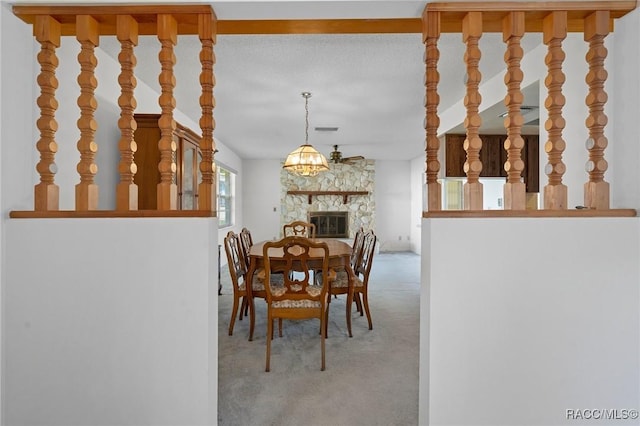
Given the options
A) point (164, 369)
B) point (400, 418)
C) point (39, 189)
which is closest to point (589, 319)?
point (400, 418)

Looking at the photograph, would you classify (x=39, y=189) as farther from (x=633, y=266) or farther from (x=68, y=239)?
(x=633, y=266)

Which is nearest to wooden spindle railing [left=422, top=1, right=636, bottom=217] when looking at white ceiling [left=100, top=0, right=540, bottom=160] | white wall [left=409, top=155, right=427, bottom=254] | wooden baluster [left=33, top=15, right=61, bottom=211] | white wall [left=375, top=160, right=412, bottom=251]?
white ceiling [left=100, top=0, right=540, bottom=160]

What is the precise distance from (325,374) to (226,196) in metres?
5.63

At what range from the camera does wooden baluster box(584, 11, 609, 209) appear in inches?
55.9

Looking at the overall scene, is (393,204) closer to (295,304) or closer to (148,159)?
(295,304)

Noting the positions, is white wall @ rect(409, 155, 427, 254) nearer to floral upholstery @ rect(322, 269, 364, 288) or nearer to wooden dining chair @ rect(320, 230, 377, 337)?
wooden dining chair @ rect(320, 230, 377, 337)

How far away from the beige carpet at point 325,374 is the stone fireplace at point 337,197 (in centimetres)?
487

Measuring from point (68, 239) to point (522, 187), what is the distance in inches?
76.6

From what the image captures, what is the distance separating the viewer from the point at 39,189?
1.44 meters

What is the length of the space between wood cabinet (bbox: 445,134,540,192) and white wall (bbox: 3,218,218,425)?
12.3 ft

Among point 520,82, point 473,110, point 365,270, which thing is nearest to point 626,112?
point 520,82

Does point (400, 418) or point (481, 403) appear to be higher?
point (481, 403)

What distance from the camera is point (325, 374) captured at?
2.31 m

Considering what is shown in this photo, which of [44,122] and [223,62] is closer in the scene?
[44,122]
